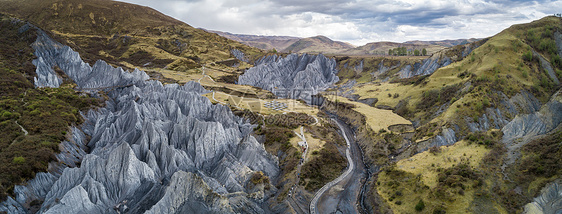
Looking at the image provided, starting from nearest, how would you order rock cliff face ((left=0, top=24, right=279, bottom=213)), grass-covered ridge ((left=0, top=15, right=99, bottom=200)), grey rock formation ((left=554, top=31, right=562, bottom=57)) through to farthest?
1. rock cliff face ((left=0, top=24, right=279, bottom=213))
2. grass-covered ridge ((left=0, top=15, right=99, bottom=200))
3. grey rock formation ((left=554, top=31, right=562, bottom=57))

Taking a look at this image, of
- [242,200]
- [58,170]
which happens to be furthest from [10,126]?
[242,200]

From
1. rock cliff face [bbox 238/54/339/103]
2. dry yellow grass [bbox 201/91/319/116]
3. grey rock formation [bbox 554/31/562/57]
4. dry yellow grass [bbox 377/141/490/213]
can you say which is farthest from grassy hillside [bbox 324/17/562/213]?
rock cliff face [bbox 238/54/339/103]

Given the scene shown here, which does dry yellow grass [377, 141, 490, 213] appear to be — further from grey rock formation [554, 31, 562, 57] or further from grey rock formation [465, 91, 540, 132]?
grey rock formation [554, 31, 562, 57]

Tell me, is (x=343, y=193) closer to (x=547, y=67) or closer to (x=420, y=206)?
(x=420, y=206)

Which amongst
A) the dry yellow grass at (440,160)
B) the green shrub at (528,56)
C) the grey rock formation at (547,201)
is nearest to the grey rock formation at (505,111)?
the green shrub at (528,56)

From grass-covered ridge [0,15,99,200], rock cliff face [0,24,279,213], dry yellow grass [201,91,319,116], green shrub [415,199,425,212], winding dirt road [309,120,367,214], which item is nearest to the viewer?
rock cliff face [0,24,279,213]

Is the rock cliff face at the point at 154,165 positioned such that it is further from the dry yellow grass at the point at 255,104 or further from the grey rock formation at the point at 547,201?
the grey rock formation at the point at 547,201

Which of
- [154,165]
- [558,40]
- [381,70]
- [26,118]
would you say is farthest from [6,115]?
[381,70]

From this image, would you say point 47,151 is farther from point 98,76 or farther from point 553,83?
point 553,83
